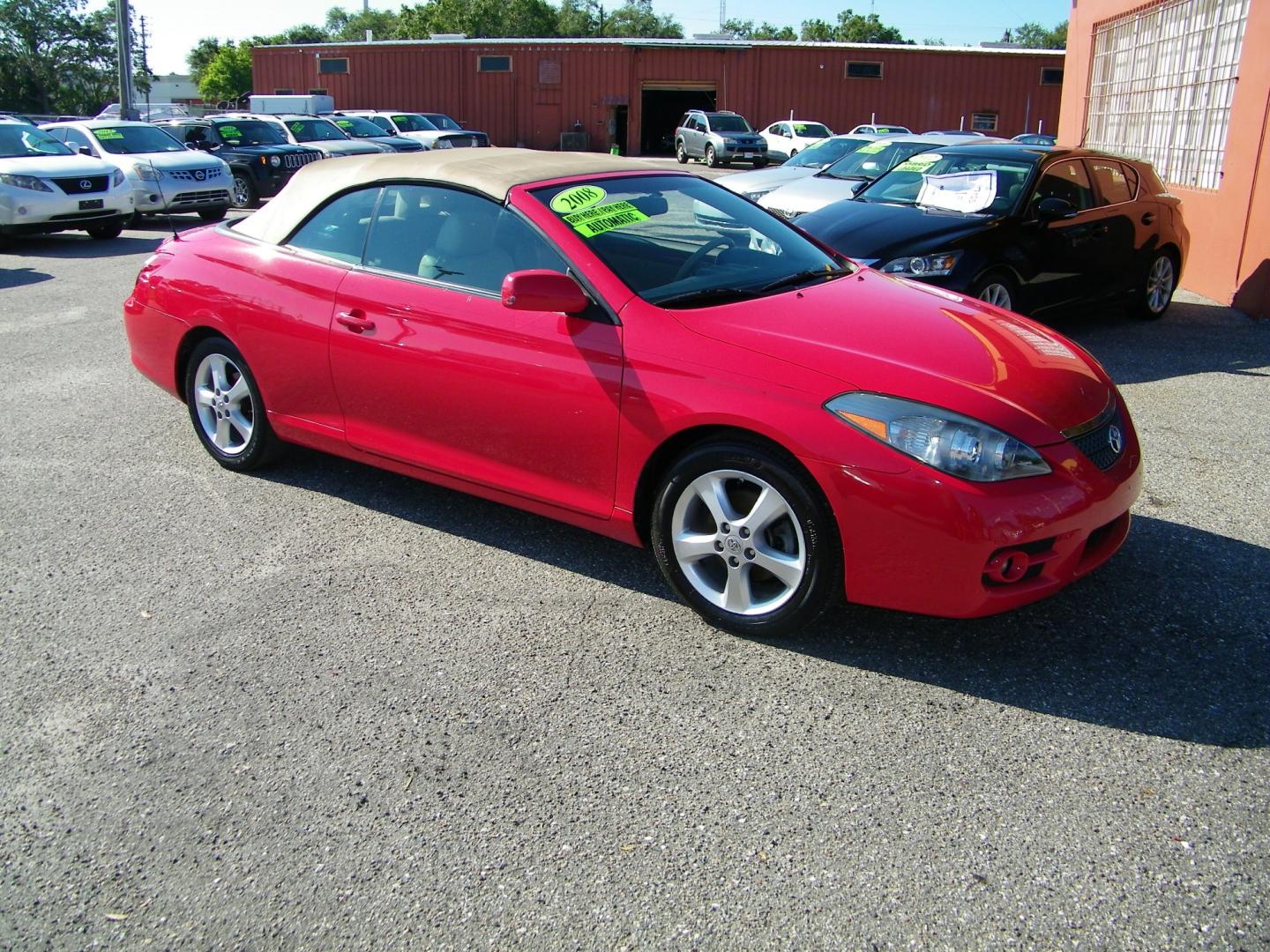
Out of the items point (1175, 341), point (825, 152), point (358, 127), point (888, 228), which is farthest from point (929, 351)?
point (358, 127)

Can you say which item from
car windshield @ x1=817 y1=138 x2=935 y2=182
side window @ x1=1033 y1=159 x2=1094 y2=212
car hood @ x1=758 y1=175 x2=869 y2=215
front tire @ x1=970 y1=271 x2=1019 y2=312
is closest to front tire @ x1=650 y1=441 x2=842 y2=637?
front tire @ x1=970 y1=271 x2=1019 y2=312

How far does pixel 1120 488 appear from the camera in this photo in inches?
137

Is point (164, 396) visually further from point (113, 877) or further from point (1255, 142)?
point (1255, 142)

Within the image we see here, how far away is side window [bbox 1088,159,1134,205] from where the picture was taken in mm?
8234

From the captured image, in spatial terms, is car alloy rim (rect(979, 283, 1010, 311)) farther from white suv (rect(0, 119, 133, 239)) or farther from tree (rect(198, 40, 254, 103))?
tree (rect(198, 40, 254, 103))

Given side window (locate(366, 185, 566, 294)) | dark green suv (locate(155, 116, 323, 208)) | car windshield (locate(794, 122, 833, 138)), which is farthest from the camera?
car windshield (locate(794, 122, 833, 138))

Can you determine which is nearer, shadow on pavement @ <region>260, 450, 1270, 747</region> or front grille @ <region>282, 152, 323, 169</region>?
shadow on pavement @ <region>260, 450, 1270, 747</region>

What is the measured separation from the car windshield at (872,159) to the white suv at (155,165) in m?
9.17

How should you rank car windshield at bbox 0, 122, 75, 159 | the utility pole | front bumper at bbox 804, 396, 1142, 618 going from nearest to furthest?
front bumper at bbox 804, 396, 1142, 618 < car windshield at bbox 0, 122, 75, 159 < the utility pole

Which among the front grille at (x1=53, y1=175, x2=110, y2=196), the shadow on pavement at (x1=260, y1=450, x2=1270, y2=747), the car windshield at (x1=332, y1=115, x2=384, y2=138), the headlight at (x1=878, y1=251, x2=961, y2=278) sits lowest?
the shadow on pavement at (x1=260, y1=450, x2=1270, y2=747)

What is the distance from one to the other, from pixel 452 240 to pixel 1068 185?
5624 millimetres

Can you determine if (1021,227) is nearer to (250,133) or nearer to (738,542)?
(738,542)

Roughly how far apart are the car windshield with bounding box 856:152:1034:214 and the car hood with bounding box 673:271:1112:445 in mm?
3976

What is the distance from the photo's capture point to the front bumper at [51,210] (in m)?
13.2
